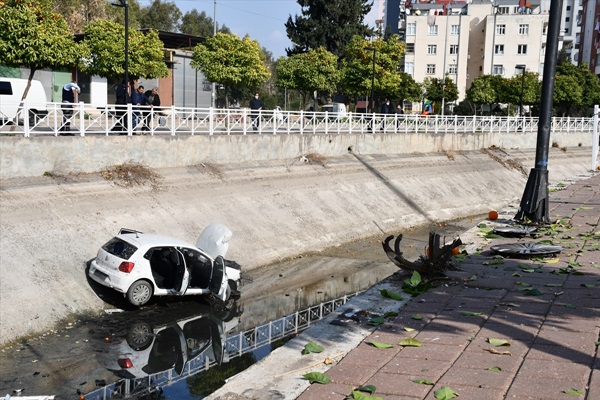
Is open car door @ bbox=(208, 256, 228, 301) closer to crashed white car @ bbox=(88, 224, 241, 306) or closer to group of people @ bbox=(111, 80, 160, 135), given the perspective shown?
crashed white car @ bbox=(88, 224, 241, 306)

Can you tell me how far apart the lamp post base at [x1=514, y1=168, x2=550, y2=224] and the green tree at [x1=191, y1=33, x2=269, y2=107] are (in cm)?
2756

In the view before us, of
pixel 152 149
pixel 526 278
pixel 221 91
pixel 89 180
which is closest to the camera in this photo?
pixel 526 278

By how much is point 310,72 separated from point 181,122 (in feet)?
95.1

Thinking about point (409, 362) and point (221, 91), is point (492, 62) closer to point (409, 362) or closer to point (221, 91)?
point (221, 91)

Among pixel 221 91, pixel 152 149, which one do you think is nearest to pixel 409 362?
pixel 152 149

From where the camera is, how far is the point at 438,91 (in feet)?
228

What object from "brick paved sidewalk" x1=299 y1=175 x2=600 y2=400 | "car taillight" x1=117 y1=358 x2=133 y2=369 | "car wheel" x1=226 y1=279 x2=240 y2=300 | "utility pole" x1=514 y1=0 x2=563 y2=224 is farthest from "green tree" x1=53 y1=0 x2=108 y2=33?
"brick paved sidewalk" x1=299 y1=175 x2=600 y2=400

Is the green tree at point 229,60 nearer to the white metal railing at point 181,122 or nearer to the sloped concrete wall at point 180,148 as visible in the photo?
the white metal railing at point 181,122

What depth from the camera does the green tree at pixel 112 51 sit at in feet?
110

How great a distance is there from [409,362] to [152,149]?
15.3m

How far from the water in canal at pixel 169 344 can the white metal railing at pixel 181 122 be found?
627 centimetres

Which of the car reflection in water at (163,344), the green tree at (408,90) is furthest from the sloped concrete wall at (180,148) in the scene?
the green tree at (408,90)

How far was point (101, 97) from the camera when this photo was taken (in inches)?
1729

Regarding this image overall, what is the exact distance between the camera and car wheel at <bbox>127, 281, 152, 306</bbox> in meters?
13.8
